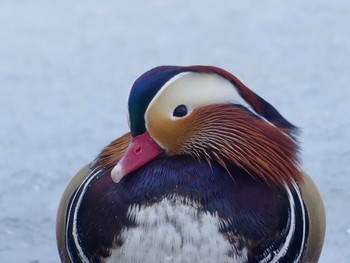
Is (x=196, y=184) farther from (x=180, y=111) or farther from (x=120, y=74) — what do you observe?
(x=120, y=74)

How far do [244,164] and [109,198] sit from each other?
0.89ft

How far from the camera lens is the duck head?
1965mm

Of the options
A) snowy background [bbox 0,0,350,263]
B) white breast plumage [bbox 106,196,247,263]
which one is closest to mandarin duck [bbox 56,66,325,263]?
white breast plumage [bbox 106,196,247,263]

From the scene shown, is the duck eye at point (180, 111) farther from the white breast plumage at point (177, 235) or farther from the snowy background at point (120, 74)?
the snowy background at point (120, 74)

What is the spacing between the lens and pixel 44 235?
2.99 m

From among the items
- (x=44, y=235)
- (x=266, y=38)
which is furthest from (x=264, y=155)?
(x=266, y=38)

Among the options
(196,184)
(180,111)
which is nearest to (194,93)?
(180,111)

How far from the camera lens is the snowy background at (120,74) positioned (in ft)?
10.3

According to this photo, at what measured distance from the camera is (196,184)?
202 cm

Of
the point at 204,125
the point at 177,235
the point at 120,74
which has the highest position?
the point at 120,74

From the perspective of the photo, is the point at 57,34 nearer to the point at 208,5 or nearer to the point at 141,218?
the point at 208,5

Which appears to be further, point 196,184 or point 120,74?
point 120,74

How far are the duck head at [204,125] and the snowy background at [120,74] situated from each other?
0.78m

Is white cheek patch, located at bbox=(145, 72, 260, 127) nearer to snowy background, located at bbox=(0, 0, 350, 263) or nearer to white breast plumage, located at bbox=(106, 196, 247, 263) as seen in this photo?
white breast plumage, located at bbox=(106, 196, 247, 263)
